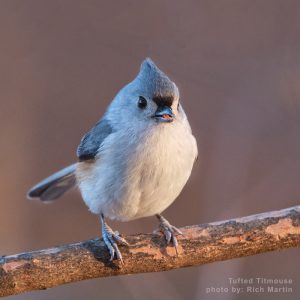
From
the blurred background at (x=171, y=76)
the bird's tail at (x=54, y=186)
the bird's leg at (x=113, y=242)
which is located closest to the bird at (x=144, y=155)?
the bird's leg at (x=113, y=242)

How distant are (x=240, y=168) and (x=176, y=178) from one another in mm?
1847

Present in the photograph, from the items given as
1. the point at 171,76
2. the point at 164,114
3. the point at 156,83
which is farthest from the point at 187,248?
the point at 171,76

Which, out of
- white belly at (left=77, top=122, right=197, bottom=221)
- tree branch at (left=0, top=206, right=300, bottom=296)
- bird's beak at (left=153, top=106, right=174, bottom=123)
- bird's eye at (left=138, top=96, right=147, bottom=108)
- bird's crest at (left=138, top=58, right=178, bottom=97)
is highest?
bird's crest at (left=138, top=58, right=178, bottom=97)

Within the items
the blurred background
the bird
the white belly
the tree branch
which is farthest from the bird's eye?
the blurred background

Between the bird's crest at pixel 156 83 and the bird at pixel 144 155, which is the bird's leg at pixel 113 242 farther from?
the bird's crest at pixel 156 83

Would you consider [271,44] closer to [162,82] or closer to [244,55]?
[244,55]

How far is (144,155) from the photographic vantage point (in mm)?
2219

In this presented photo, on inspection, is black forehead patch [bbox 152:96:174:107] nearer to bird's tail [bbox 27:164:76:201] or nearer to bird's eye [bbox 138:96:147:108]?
bird's eye [bbox 138:96:147:108]

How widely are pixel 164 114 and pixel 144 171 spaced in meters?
0.25

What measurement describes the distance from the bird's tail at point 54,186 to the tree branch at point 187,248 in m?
0.92

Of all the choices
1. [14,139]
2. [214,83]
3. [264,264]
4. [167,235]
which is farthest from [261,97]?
[167,235]

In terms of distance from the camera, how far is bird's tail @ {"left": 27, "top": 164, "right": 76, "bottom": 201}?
2982mm

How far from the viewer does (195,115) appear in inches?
160

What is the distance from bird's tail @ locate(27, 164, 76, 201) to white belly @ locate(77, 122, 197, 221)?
26.6 inches
